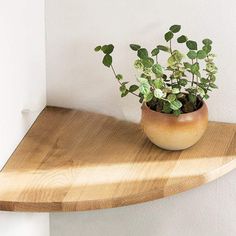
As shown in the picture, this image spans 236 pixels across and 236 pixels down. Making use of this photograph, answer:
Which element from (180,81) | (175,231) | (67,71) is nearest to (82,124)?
(67,71)

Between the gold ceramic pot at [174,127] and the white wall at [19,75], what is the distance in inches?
10.4

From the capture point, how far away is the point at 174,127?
49.1 inches

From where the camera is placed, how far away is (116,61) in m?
1.41

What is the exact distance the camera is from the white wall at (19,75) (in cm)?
119

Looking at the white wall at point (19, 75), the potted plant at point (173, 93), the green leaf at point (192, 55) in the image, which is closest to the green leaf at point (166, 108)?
the potted plant at point (173, 93)

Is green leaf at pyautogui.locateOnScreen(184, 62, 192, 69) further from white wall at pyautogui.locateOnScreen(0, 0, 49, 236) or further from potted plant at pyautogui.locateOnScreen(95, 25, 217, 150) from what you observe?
white wall at pyautogui.locateOnScreen(0, 0, 49, 236)

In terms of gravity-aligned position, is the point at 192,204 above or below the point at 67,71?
below

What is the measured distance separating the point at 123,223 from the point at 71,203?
52cm

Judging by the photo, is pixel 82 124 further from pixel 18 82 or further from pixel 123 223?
pixel 123 223

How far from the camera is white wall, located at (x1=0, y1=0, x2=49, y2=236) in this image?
119cm

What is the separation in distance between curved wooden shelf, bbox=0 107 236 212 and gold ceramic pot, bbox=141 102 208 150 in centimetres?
3

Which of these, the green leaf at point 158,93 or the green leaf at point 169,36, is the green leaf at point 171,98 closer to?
the green leaf at point 158,93

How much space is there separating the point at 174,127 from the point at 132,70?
222 millimetres

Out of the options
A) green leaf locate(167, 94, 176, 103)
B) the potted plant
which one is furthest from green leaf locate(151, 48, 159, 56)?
→ green leaf locate(167, 94, 176, 103)
